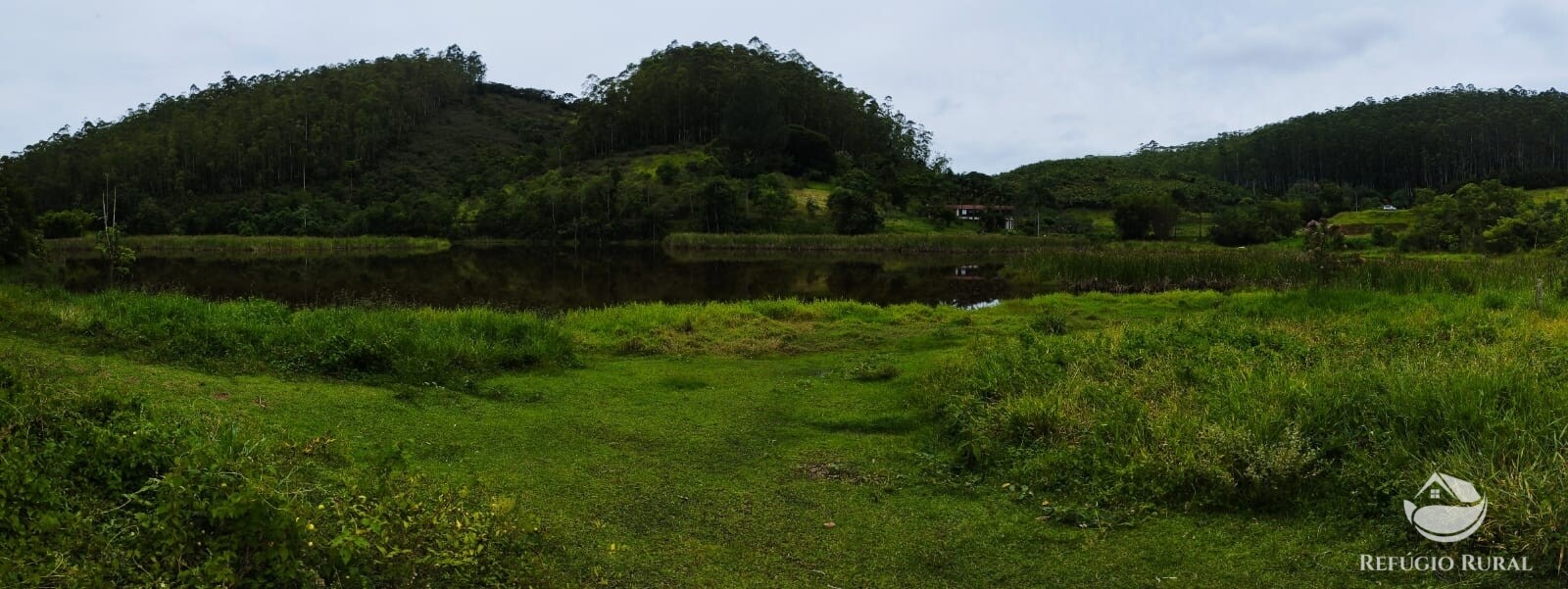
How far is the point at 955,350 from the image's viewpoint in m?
11.8

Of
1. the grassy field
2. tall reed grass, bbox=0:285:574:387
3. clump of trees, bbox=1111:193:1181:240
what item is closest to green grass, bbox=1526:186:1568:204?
clump of trees, bbox=1111:193:1181:240

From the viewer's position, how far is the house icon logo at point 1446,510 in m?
4.48

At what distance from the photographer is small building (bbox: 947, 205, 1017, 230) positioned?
7688 centimetres

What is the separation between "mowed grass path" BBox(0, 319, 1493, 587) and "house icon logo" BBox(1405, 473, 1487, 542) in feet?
0.62

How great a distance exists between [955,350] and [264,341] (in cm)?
909

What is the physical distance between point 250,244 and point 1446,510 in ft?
236

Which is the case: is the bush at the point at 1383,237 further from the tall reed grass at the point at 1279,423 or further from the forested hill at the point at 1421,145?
the tall reed grass at the point at 1279,423

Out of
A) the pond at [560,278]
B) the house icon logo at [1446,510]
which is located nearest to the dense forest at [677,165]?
the pond at [560,278]

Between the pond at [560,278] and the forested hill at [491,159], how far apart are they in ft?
84.3

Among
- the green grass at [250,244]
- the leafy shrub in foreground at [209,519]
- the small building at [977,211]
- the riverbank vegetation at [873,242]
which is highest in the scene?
the small building at [977,211]

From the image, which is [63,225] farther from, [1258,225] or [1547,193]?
[1547,193]

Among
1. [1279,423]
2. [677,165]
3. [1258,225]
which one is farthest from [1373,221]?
[1279,423]

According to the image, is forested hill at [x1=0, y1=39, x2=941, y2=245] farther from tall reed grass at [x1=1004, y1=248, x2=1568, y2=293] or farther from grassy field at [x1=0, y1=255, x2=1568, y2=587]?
grassy field at [x1=0, y1=255, x2=1568, y2=587]

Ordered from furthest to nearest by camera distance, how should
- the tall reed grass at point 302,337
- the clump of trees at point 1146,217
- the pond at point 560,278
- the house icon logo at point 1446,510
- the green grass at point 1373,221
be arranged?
the clump of trees at point 1146,217 < the green grass at point 1373,221 < the pond at point 560,278 < the tall reed grass at point 302,337 < the house icon logo at point 1446,510
